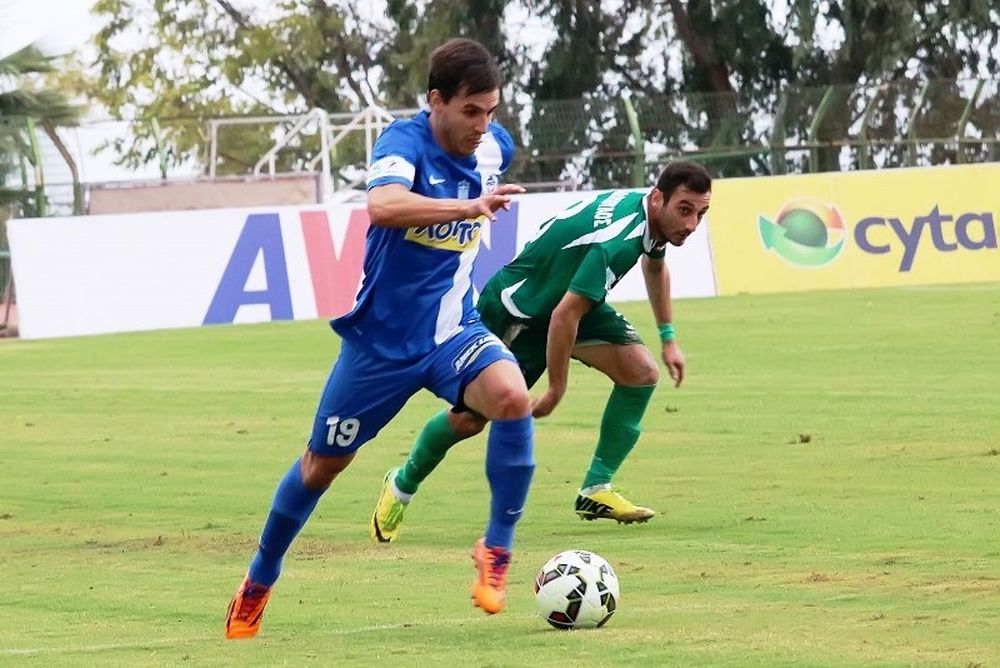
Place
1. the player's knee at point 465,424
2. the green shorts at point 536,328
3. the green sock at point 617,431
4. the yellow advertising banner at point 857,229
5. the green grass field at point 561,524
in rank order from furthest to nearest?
the yellow advertising banner at point 857,229, the green shorts at point 536,328, the green sock at point 617,431, the player's knee at point 465,424, the green grass field at point 561,524

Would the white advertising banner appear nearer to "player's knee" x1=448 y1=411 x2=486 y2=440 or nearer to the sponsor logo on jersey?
"player's knee" x1=448 y1=411 x2=486 y2=440

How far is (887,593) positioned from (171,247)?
62.0 feet

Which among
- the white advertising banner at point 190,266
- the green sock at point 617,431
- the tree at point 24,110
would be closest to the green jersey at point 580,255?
the green sock at point 617,431

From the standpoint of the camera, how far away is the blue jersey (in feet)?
24.9

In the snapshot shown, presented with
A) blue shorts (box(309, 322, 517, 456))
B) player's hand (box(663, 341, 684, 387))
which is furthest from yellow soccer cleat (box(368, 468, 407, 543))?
blue shorts (box(309, 322, 517, 456))

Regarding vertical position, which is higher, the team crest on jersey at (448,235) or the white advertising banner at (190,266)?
the team crest on jersey at (448,235)

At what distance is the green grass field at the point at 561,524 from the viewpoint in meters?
7.00

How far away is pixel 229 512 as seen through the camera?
36.0ft

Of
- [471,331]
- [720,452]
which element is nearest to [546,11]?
[720,452]

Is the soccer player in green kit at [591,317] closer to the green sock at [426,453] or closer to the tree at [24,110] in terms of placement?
the green sock at [426,453]

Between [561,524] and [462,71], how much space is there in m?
3.42

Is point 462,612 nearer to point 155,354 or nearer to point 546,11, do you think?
point 155,354

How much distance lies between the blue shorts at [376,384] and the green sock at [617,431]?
108 inches

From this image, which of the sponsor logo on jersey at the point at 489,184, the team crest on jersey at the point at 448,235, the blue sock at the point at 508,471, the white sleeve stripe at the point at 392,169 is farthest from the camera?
the sponsor logo on jersey at the point at 489,184
